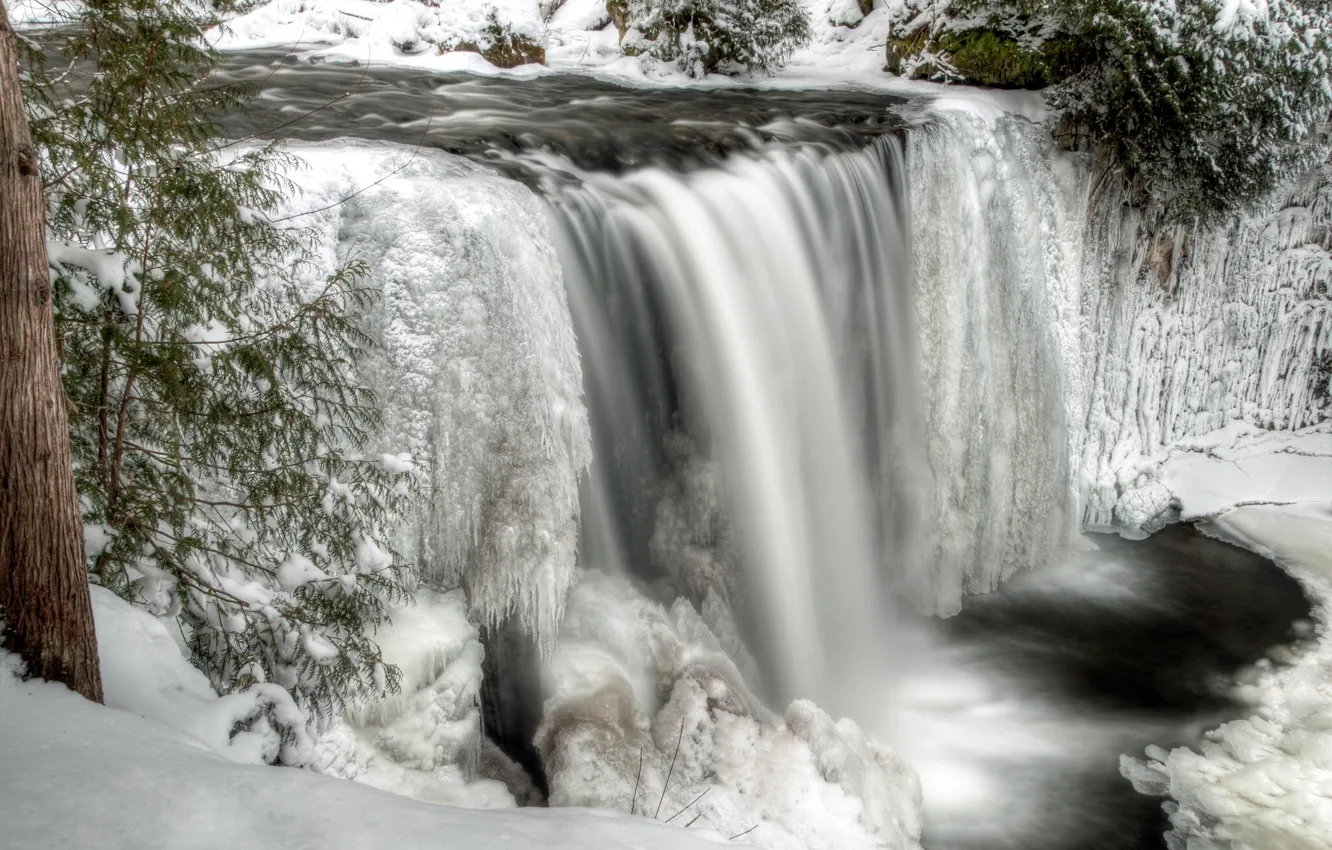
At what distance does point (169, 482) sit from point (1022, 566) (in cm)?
734

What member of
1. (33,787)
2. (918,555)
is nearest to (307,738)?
(33,787)

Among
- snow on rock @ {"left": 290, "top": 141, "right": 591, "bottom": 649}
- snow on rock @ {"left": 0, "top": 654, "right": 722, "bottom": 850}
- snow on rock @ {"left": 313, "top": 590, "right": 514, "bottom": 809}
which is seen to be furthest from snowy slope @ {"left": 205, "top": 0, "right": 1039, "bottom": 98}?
snow on rock @ {"left": 0, "top": 654, "right": 722, "bottom": 850}

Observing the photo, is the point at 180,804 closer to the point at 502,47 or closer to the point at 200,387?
the point at 200,387

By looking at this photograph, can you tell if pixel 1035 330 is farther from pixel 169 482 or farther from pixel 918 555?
pixel 169 482

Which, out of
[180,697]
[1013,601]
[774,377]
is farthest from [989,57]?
[180,697]

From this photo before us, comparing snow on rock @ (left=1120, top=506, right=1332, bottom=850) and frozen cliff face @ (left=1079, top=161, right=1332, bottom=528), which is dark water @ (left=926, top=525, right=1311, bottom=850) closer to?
snow on rock @ (left=1120, top=506, right=1332, bottom=850)

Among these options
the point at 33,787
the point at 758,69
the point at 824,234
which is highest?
the point at 758,69

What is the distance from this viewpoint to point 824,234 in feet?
23.9

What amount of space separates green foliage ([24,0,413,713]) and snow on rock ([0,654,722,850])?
0.88m

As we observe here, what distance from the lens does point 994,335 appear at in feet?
27.2

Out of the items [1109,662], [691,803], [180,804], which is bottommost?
[1109,662]

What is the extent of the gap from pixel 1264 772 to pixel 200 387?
22.0 ft

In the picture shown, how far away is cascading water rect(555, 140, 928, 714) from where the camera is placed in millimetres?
6137

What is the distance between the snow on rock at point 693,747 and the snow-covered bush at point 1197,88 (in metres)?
6.07
